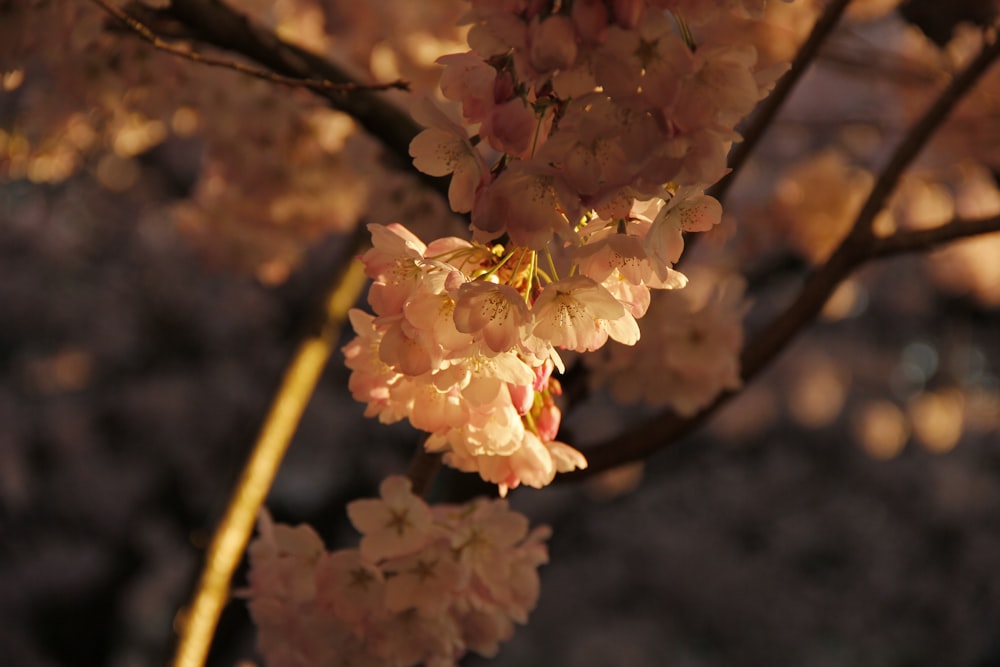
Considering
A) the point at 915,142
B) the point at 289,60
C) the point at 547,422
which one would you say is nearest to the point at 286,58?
the point at 289,60

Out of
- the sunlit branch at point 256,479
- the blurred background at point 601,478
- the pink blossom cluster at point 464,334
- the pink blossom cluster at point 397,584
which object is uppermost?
the pink blossom cluster at point 464,334

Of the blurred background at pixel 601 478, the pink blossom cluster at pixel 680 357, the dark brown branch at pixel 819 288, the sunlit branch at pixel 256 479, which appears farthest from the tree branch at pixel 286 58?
the blurred background at pixel 601 478

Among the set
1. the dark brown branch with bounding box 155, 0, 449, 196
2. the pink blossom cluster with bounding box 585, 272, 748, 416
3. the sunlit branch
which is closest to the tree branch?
the dark brown branch with bounding box 155, 0, 449, 196

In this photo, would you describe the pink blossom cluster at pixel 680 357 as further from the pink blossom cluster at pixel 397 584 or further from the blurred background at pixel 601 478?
the blurred background at pixel 601 478

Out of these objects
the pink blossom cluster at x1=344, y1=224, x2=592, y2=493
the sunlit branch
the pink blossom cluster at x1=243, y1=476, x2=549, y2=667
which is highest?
the pink blossom cluster at x1=344, y1=224, x2=592, y2=493

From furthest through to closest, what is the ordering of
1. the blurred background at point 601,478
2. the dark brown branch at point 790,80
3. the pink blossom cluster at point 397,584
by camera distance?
the blurred background at point 601,478 < the dark brown branch at point 790,80 < the pink blossom cluster at point 397,584

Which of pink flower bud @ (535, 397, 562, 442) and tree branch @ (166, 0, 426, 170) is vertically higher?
tree branch @ (166, 0, 426, 170)

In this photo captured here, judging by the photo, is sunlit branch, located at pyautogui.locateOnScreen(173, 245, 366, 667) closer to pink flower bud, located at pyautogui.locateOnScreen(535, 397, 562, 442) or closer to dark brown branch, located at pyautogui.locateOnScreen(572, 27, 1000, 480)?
dark brown branch, located at pyautogui.locateOnScreen(572, 27, 1000, 480)
